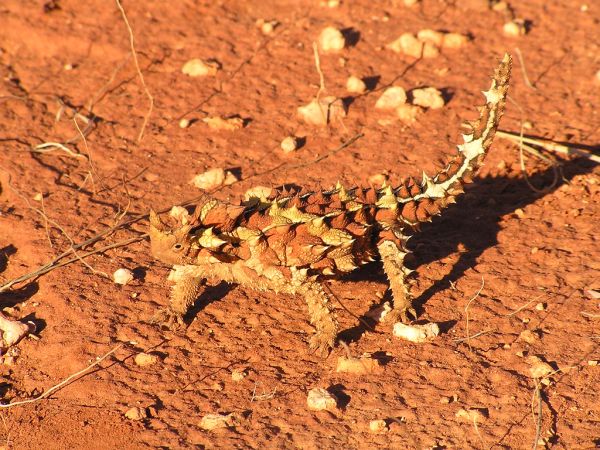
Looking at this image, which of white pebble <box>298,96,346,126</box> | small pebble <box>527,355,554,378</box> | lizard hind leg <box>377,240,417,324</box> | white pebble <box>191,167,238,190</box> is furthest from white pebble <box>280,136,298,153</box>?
small pebble <box>527,355,554,378</box>

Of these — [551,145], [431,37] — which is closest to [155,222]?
[551,145]

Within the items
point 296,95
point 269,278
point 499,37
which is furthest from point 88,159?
point 499,37

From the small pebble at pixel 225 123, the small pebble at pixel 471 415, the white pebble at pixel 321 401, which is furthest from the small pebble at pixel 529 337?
the small pebble at pixel 225 123

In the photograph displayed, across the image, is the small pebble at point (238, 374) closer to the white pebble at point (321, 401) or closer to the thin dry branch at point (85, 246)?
the white pebble at point (321, 401)

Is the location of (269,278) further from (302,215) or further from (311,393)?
(311,393)

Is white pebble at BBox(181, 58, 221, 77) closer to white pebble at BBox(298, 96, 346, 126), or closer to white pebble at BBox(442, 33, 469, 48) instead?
white pebble at BBox(298, 96, 346, 126)

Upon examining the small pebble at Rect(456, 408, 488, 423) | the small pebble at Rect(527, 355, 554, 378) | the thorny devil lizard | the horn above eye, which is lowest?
the small pebble at Rect(527, 355, 554, 378)
